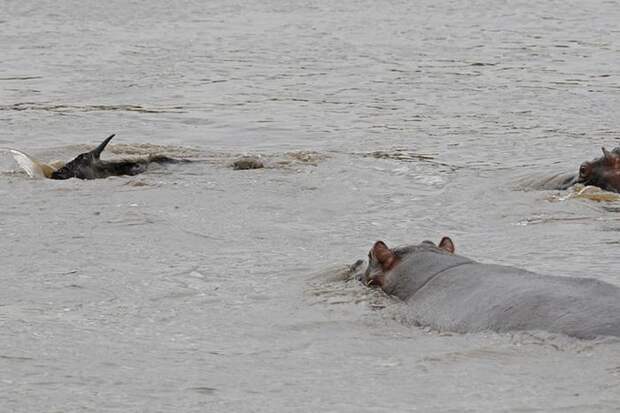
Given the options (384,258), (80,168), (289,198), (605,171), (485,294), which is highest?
(485,294)

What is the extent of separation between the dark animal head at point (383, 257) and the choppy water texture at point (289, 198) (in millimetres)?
107

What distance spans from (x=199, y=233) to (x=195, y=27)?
9070mm

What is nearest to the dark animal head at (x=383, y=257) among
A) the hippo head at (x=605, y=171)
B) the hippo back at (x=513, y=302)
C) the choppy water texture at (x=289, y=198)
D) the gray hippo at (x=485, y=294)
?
the gray hippo at (x=485, y=294)

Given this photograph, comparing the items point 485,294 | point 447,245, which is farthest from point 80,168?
point 485,294

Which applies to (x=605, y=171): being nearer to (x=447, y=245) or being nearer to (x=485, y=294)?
(x=447, y=245)

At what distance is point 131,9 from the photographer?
18203mm

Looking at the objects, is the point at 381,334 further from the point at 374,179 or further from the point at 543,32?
the point at 543,32

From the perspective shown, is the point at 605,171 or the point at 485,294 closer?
the point at 485,294

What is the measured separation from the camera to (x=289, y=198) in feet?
30.7

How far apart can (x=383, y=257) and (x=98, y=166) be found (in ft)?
11.1

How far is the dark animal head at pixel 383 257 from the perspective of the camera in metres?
6.94

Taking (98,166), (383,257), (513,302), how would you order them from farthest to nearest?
(98,166) < (383,257) < (513,302)

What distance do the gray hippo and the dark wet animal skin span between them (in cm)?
310

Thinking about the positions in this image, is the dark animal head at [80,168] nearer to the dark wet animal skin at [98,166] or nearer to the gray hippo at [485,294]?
the dark wet animal skin at [98,166]
